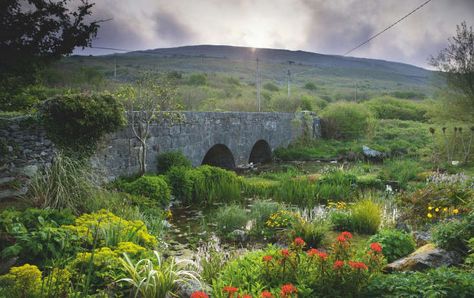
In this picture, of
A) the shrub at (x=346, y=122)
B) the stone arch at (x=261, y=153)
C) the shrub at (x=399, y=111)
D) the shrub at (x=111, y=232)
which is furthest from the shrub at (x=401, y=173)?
the shrub at (x=399, y=111)

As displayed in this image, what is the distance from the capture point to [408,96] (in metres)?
54.1

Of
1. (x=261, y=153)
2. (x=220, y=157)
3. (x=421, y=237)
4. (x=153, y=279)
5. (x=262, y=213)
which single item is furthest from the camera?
(x=261, y=153)

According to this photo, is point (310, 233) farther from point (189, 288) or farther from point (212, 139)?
point (212, 139)

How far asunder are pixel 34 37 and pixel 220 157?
9262 millimetres

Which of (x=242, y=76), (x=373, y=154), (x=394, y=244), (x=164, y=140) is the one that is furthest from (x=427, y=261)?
(x=242, y=76)

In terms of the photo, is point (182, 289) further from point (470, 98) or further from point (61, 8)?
point (470, 98)

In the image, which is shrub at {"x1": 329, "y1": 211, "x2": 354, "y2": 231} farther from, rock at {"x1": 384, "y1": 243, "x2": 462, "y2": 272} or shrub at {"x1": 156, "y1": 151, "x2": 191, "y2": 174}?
shrub at {"x1": 156, "y1": 151, "x2": 191, "y2": 174}

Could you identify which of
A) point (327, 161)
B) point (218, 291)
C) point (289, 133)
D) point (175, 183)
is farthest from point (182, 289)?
point (289, 133)

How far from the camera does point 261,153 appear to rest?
65.7 feet

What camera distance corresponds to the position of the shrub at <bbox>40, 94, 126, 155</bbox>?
8.04 m

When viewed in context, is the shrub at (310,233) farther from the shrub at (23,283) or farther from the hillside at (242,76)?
the hillside at (242,76)

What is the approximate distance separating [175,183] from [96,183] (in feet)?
8.73

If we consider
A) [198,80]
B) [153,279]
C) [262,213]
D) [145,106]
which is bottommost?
[262,213]

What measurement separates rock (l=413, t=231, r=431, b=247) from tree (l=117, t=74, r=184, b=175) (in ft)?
21.8
